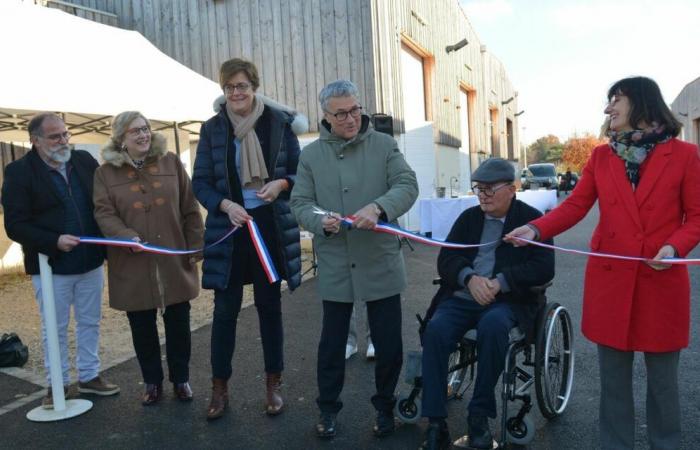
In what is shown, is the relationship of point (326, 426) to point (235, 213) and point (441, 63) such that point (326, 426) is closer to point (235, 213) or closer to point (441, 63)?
point (235, 213)

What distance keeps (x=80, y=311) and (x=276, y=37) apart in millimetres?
9930

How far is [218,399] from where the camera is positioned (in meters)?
3.83

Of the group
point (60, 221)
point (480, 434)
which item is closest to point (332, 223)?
point (480, 434)

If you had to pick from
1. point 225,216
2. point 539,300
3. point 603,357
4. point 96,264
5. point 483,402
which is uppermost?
point 225,216

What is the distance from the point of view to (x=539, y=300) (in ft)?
11.1

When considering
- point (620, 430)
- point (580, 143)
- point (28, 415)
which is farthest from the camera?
point (580, 143)

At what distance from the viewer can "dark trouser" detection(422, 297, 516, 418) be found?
3.11 metres

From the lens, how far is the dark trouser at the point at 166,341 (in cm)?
402

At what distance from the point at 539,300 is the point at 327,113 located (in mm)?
1530

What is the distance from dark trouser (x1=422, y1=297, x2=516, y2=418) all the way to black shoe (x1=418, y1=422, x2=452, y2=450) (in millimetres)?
63

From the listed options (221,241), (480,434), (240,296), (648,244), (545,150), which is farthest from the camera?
(545,150)

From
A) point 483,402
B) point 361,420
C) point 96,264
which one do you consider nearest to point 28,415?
point 96,264

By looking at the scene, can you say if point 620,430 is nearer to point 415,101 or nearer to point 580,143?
point 415,101

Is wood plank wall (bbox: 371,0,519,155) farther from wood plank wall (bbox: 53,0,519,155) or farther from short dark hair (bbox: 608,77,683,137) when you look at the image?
short dark hair (bbox: 608,77,683,137)
